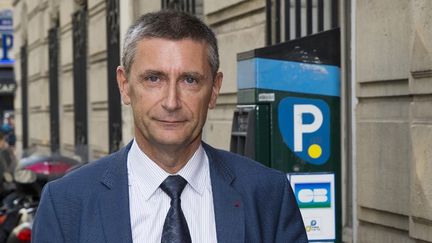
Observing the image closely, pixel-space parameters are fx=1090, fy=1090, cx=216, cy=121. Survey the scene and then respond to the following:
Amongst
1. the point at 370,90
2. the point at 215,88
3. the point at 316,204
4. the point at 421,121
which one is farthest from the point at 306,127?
the point at 215,88

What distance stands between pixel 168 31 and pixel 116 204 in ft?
1.53

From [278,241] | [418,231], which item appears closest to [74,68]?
[418,231]

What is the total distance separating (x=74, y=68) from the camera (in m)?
18.7

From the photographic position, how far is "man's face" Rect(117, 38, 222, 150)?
2771 mm

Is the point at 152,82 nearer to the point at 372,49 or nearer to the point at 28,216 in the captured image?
the point at 372,49

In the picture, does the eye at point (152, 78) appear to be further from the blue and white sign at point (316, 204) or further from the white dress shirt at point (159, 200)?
the blue and white sign at point (316, 204)

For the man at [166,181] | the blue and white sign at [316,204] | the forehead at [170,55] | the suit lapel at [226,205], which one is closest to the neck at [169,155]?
the man at [166,181]

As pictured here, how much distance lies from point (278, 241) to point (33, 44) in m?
22.6

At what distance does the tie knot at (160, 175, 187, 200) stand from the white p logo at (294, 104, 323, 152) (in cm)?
269

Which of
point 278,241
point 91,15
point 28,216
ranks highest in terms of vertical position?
point 91,15

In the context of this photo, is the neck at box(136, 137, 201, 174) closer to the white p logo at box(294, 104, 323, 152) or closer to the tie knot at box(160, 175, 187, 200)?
the tie knot at box(160, 175, 187, 200)

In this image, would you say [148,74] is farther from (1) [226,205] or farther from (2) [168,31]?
(1) [226,205]

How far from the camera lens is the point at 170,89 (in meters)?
2.77

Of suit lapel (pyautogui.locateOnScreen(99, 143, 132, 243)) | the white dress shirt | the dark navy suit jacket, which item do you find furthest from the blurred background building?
suit lapel (pyautogui.locateOnScreen(99, 143, 132, 243))
